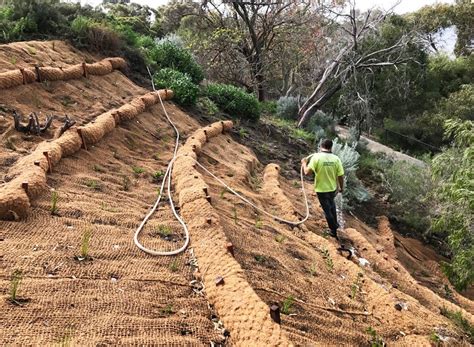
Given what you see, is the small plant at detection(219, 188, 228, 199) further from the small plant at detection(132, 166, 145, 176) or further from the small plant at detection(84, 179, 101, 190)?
the small plant at detection(84, 179, 101, 190)

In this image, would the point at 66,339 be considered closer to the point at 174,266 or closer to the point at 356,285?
the point at 174,266

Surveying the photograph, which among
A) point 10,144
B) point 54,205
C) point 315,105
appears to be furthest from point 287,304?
point 315,105

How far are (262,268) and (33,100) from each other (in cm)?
425

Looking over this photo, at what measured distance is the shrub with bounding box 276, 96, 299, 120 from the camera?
14445 mm

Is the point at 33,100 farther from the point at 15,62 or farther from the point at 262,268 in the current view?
the point at 262,268

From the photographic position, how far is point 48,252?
325 cm

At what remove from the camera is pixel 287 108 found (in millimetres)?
14531

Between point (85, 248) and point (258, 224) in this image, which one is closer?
point (85, 248)

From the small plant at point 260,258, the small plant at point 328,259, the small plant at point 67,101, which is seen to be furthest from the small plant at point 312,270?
the small plant at point 67,101

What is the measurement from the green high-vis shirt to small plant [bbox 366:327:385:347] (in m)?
2.69

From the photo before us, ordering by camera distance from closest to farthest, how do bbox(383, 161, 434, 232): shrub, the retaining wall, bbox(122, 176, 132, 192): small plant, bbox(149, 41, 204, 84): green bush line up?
1. the retaining wall
2. bbox(122, 176, 132, 192): small plant
3. bbox(383, 161, 434, 232): shrub
4. bbox(149, 41, 204, 84): green bush

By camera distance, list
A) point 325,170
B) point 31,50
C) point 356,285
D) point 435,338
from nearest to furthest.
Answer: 1. point 435,338
2. point 356,285
3. point 325,170
4. point 31,50

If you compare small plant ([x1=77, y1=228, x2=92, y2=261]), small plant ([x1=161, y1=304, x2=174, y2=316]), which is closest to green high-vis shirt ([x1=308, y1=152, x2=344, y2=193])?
small plant ([x1=77, y1=228, x2=92, y2=261])

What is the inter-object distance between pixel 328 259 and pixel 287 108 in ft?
31.4
